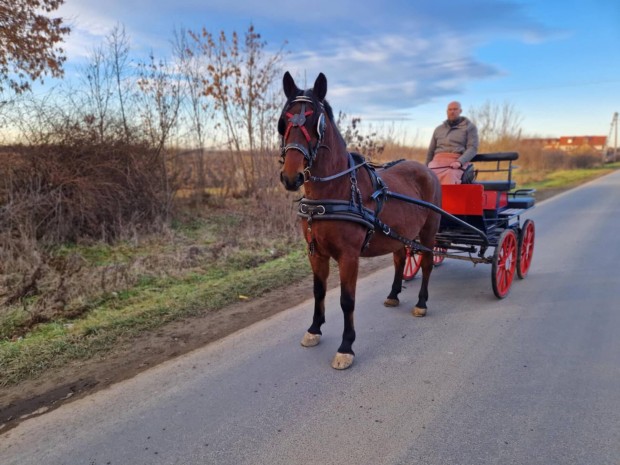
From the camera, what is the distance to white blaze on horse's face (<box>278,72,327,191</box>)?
298 cm

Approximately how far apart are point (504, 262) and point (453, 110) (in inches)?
93.0

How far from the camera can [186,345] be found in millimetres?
3961

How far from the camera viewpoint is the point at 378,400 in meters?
3.02

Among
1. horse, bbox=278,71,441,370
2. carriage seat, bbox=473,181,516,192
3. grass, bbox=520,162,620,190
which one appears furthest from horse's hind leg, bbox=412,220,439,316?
grass, bbox=520,162,620,190

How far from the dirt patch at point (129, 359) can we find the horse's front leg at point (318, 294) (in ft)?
2.11

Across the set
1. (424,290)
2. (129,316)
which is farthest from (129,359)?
(424,290)

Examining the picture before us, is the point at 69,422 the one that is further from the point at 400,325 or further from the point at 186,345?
the point at 400,325

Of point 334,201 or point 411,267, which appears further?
point 411,267

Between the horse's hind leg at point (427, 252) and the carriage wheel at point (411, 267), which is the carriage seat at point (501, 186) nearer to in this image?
the carriage wheel at point (411, 267)

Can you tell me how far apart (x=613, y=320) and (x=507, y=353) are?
160 centimetres

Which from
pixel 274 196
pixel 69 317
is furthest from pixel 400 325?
pixel 274 196

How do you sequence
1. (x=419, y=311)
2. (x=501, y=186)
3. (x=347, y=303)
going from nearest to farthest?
(x=347, y=303)
(x=419, y=311)
(x=501, y=186)

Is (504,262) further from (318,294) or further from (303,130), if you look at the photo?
(303,130)

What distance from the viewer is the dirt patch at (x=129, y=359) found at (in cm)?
302
